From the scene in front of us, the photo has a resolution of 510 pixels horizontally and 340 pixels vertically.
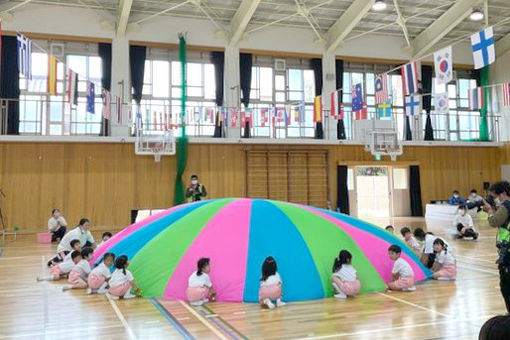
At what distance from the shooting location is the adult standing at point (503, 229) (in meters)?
3.22

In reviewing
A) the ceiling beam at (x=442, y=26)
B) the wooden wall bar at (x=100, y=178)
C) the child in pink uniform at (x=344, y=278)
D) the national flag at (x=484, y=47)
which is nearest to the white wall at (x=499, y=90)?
the ceiling beam at (x=442, y=26)

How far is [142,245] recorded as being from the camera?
19.7ft

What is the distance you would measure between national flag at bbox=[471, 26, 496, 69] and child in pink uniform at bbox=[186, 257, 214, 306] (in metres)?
6.44

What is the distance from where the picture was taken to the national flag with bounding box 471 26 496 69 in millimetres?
7938

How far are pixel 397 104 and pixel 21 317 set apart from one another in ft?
51.7

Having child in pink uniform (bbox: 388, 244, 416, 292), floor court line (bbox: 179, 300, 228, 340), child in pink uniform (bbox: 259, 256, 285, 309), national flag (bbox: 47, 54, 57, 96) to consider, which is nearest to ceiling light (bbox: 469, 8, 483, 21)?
child in pink uniform (bbox: 388, 244, 416, 292)

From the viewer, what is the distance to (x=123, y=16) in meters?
13.2

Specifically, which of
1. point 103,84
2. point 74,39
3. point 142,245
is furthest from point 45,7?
point 142,245

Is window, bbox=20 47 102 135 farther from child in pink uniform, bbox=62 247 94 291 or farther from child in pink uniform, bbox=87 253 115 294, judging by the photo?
child in pink uniform, bbox=87 253 115 294

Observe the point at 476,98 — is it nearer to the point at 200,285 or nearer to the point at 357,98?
the point at 357,98

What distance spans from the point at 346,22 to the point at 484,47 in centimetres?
755

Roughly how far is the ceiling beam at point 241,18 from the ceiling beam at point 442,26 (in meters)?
7.08

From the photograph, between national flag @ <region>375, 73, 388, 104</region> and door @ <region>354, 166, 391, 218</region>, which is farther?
door @ <region>354, 166, 391, 218</region>

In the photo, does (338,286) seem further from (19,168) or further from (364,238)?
(19,168)
